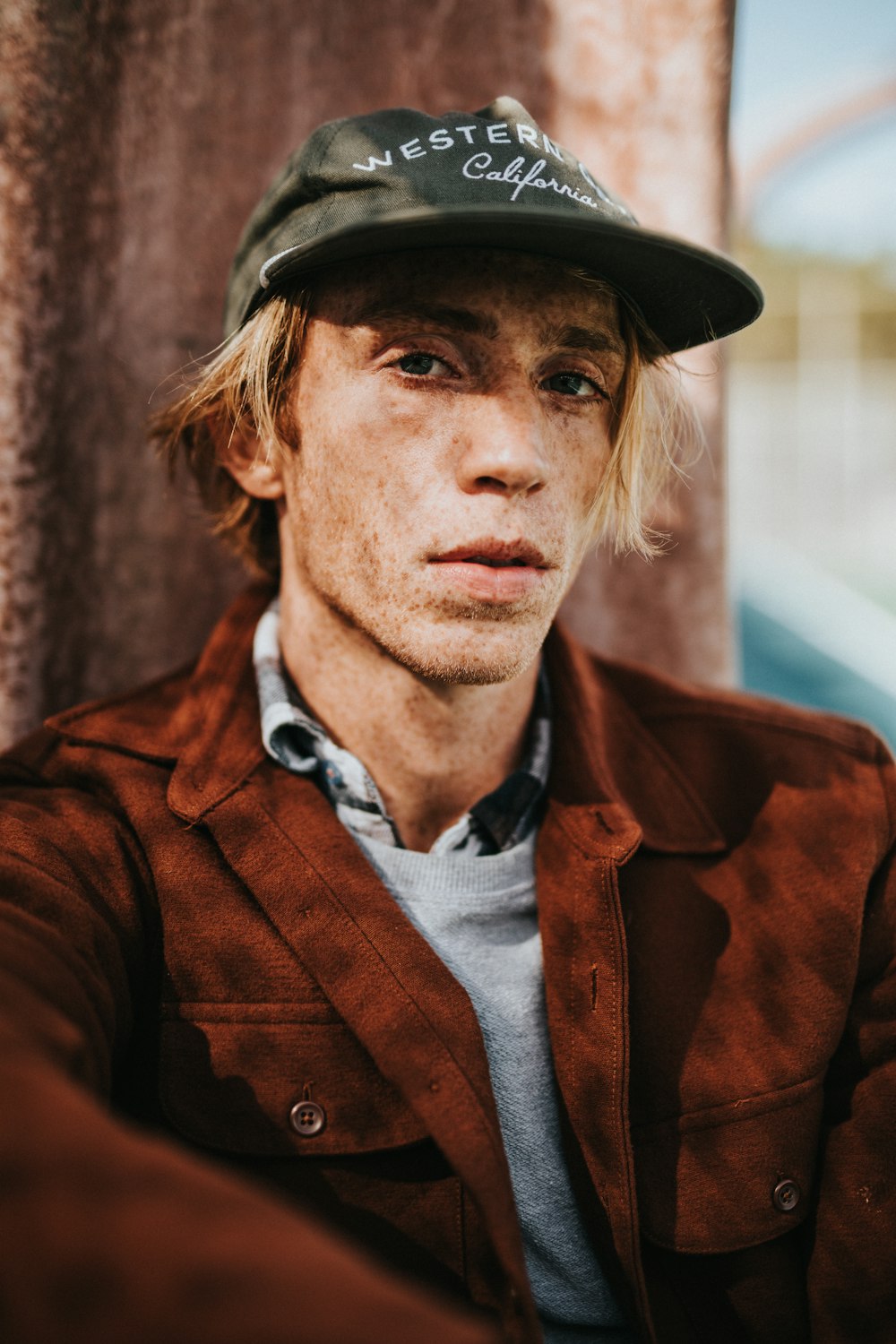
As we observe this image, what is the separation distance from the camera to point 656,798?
188cm

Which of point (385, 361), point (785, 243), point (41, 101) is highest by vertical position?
point (785, 243)

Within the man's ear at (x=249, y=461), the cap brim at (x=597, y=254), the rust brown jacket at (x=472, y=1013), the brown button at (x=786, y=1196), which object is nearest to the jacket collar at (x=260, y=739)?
the rust brown jacket at (x=472, y=1013)

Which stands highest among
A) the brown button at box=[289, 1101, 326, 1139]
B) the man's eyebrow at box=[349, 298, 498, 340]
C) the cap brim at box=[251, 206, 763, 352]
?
the cap brim at box=[251, 206, 763, 352]

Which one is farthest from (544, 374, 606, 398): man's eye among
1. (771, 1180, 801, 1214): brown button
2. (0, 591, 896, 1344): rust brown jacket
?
(771, 1180, 801, 1214): brown button

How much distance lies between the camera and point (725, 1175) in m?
1.57

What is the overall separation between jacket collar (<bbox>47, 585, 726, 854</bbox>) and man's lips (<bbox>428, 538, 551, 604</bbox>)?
1.42ft

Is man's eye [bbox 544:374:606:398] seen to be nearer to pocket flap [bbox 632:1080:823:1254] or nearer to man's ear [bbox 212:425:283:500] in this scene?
man's ear [bbox 212:425:283:500]

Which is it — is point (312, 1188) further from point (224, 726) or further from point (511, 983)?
point (224, 726)

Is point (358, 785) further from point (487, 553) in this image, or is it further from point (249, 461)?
point (249, 461)

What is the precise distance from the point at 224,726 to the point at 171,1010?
1.58ft

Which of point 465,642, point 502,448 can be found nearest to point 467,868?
point 465,642

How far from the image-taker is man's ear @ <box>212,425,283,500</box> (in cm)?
193

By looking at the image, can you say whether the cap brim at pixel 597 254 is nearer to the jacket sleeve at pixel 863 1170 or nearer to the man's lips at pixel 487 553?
the man's lips at pixel 487 553

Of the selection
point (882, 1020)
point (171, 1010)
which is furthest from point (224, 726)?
point (882, 1020)
